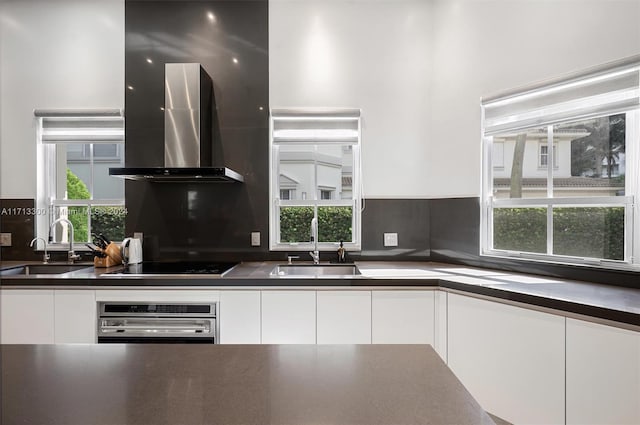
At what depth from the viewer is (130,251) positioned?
8.89ft

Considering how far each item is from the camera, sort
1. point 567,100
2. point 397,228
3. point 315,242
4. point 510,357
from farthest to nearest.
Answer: point 397,228
point 315,242
point 567,100
point 510,357

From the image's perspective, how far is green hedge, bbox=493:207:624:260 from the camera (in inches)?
79.3

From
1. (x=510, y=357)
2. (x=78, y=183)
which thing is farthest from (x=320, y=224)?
(x=78, y=183)

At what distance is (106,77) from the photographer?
294 centimetres

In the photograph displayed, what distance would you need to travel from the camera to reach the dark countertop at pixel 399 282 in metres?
1.77

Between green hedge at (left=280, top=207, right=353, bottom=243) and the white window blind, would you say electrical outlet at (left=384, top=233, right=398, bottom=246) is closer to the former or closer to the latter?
green hedge at (left=280, top=207, right=353, bottom=243)

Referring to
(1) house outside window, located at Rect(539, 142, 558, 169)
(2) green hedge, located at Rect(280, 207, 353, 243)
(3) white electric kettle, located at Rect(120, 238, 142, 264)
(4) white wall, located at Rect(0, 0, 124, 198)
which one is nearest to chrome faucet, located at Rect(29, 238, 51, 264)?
(4) white wall, located at Rect(0, 0, 124, 198)

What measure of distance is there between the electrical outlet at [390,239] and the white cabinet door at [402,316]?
760mm

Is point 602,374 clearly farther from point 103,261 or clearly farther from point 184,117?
point 103,261

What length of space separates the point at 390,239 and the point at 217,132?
5.35 ft

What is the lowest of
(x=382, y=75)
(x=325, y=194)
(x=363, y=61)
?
(x=325, y=194)

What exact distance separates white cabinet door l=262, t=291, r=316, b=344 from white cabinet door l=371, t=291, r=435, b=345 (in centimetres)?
38

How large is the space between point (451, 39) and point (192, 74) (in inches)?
76.8

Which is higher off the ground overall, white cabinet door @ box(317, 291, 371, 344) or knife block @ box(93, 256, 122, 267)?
knife block @ box(93, 256, 122, 267)
